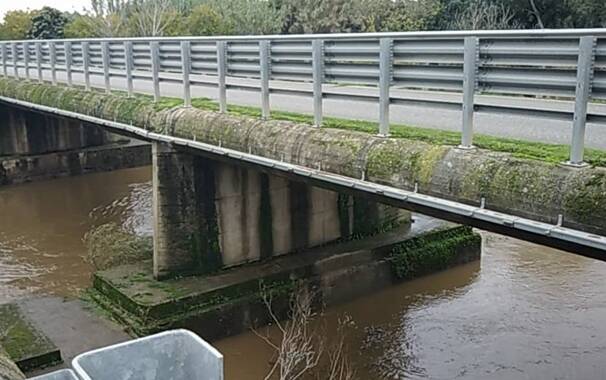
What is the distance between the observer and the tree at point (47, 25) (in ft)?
157

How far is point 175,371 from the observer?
3.50 metres

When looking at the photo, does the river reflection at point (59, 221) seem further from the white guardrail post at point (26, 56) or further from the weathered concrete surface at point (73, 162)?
the white guardrail post at point (26, 56)

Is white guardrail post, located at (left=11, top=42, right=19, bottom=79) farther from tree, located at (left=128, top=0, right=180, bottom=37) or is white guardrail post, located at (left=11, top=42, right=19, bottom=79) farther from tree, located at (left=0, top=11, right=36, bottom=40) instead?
tree, located at (left=0, top=11, right=36, bottom=40)

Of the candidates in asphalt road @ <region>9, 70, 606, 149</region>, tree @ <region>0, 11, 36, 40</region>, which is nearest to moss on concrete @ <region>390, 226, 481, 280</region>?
asphalt road @ <region>9, 70, 606, 149</region>

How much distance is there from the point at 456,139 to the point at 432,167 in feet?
1.86

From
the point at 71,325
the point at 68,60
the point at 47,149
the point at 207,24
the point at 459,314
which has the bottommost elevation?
the point at 459,314

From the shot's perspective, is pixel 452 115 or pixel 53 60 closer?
pixel 452 115

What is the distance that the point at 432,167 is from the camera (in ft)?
23.4

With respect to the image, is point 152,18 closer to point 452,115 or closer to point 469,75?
point 452,115

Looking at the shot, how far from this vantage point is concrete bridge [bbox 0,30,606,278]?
19.7ft

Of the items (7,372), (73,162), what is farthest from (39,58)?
(7,372)

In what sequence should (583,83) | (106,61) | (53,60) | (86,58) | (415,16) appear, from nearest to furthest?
1. (583,83)
2. (106,61)
3. (86,58)
4. (53,60)
5. (415,16)

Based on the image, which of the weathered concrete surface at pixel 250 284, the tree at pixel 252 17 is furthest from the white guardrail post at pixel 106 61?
the tree at pixel 252 17

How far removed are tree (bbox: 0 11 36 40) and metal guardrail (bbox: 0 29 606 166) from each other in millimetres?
41134
